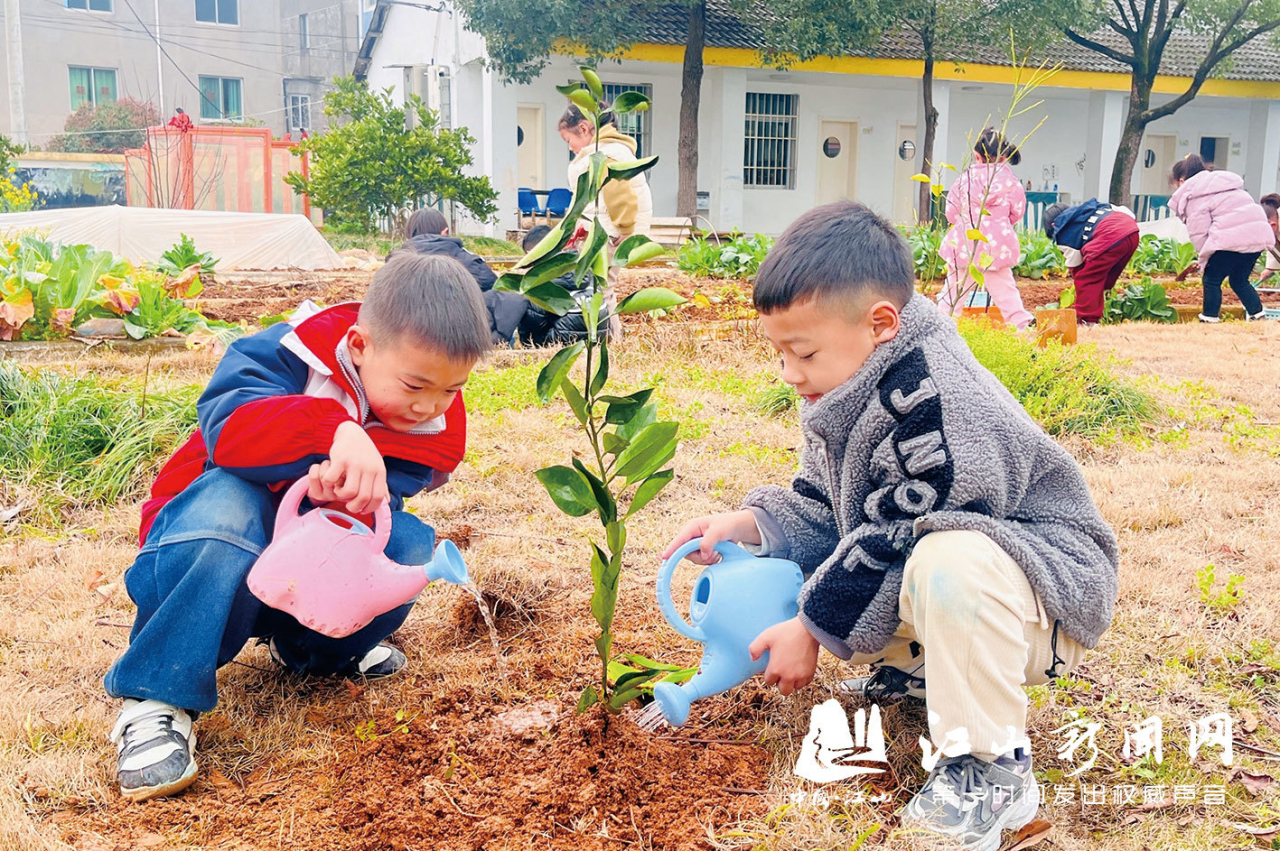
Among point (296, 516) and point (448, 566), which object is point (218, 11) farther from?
point (448, 566)

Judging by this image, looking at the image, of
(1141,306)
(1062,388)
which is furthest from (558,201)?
(1062,388)

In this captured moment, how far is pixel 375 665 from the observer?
2135 mm

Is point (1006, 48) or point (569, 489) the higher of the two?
point (1006, 48)

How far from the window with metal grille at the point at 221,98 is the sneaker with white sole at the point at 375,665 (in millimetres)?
31896

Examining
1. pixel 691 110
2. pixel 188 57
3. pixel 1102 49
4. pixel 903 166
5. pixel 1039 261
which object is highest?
pixel 188 57

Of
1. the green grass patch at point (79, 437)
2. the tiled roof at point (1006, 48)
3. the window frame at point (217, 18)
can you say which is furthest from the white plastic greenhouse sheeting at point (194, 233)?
the window frame at point (217, 18)

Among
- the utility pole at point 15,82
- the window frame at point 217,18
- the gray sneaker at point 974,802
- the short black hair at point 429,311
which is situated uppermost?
the window frame at point 217,18

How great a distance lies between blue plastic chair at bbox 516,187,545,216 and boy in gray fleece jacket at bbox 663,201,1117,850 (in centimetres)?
1622

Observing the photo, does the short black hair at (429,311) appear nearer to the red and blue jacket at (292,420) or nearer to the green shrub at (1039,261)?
the red and blue jacket at (292,420)

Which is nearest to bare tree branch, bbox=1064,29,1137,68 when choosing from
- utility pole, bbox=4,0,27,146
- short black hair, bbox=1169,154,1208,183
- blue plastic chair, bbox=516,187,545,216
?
blue plastic chair, bbox=516,187,545,216

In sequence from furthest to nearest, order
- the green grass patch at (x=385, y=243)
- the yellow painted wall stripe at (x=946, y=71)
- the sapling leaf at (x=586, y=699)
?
the yellow painted wall stripe at (x=946, y=71)
the green grass patch at (x=385, y=243)
the sapling leaf at (x=586, y=699)

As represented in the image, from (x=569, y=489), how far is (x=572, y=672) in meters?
0.59

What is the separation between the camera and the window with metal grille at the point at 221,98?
30919 millimetres

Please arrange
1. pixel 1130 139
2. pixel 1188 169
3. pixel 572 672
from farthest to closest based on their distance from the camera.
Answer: pixel 1130 139
pixel 1188 169
pixel 572 672
